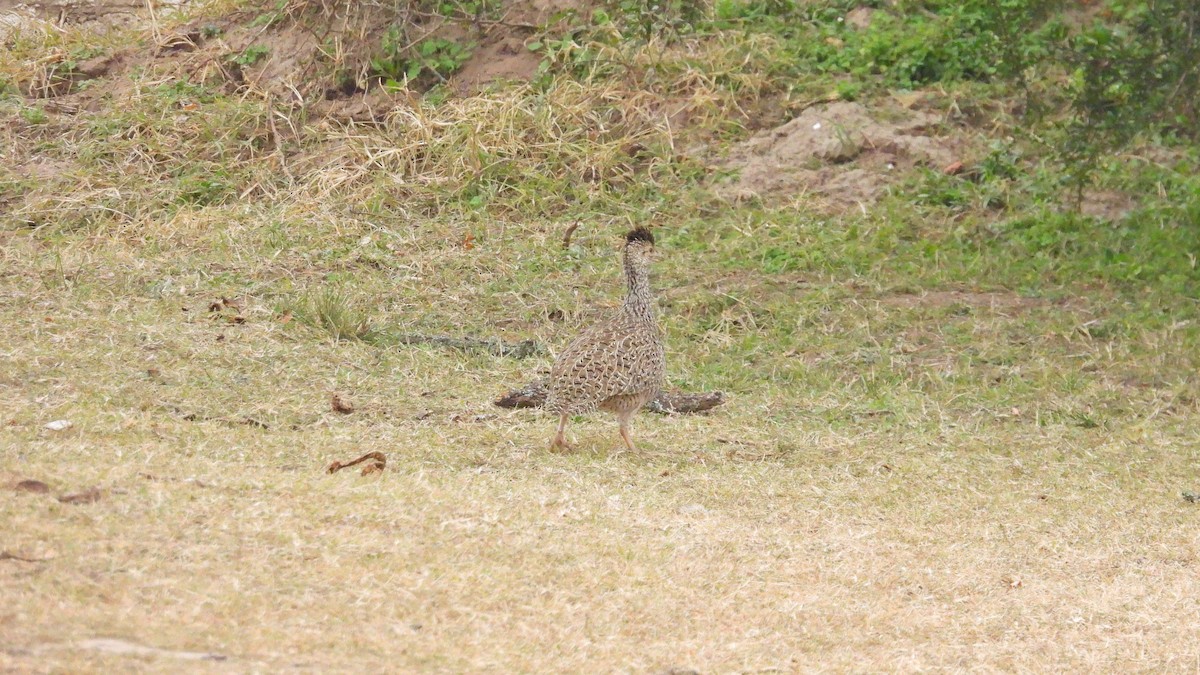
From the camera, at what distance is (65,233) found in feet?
38.8

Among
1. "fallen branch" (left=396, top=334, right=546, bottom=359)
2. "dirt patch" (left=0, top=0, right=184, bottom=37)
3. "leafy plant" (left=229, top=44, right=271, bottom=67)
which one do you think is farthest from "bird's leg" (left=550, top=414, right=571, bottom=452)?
"dirt patch" (left=0, top=0, right=184, bottom=37)

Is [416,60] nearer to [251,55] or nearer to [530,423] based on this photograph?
[251,55]

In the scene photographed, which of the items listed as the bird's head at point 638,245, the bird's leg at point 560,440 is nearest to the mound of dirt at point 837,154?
the bird's head at point 638,245

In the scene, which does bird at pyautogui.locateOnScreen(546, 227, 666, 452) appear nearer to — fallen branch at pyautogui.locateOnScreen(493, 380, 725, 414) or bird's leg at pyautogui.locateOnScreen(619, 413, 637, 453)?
bird's leg at pyautogui.locateOnScreen(619, 413, 637, 453)

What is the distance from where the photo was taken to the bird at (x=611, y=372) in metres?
7.20

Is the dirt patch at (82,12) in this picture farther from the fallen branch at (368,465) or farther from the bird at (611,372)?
the fallen branch at (368,465)

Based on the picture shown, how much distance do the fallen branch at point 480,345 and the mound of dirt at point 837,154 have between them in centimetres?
322

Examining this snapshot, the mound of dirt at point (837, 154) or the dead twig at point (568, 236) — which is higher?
the mound of dirt at point (837, 154)

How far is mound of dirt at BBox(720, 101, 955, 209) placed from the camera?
12242mm

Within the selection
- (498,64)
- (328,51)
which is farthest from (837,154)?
(328,51)

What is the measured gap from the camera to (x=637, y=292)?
8.05 m

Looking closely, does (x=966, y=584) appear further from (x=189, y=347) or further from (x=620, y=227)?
(x=620, y=227)

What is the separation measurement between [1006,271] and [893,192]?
135 centimetres

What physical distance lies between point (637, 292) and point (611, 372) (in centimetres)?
91
